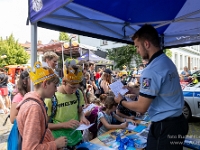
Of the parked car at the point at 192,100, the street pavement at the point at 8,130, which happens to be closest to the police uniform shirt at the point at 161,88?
the street pavement at the point at 8,130

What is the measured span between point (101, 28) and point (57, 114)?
2097 mm

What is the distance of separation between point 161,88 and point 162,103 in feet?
0.43

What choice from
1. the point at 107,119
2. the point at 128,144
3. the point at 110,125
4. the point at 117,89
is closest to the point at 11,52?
the point at 107,119

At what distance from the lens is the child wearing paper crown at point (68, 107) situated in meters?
1.82

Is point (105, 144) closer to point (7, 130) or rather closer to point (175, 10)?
point (175, 10)

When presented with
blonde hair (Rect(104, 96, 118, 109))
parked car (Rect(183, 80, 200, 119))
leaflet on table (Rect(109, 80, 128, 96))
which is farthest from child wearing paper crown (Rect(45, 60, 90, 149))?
parked car (Rect(183, 80, 200, 119))

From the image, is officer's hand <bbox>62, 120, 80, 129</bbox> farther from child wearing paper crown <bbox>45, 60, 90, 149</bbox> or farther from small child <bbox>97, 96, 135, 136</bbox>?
small child <bbox>97, 96, 135, 136</bbox>

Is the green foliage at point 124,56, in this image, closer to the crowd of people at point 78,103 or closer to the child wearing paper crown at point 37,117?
the crowd of people at point 78,103

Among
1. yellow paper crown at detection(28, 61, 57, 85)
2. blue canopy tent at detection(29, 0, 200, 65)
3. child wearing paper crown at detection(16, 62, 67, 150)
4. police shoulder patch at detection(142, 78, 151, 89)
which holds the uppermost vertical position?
blue canopy tent at detection(29, 0, 200, 65)

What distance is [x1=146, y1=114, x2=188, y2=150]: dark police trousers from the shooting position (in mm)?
1443

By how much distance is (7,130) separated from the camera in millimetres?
5016

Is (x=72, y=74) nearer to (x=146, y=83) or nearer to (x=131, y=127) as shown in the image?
(x=146, y=83)

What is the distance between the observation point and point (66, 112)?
6.28 ft

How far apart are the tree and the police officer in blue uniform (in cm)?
3024
